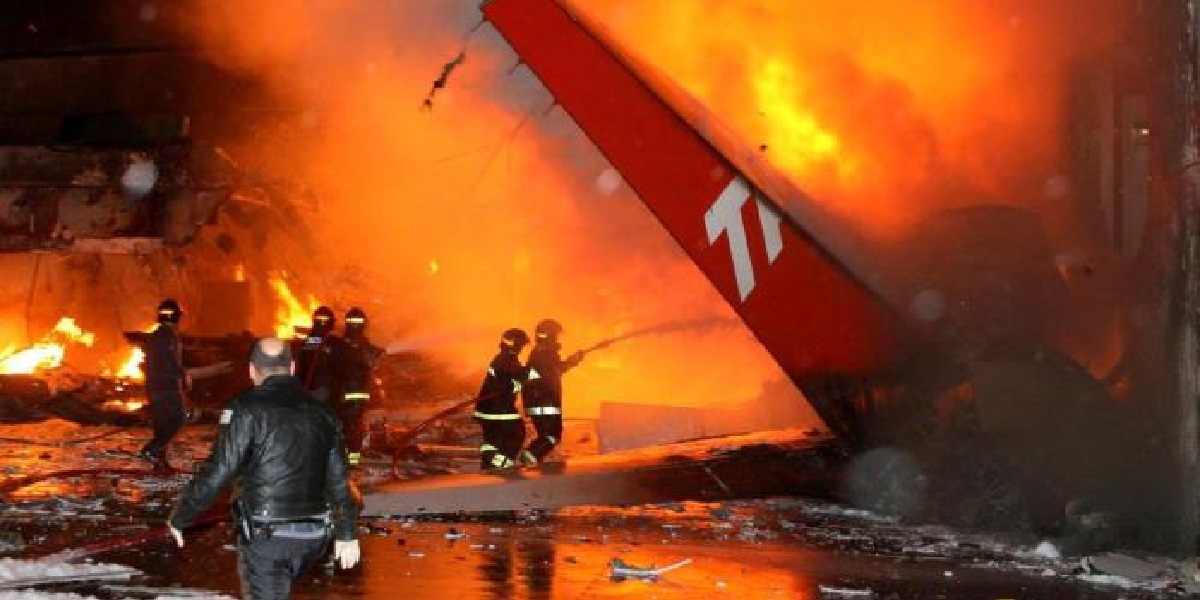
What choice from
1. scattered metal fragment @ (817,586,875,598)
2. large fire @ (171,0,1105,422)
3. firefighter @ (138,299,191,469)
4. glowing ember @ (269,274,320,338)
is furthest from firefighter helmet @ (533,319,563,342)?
glowing ember @ (269,274,320,338)

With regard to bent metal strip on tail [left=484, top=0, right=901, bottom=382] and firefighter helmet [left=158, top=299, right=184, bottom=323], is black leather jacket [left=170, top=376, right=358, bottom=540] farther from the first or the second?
firefighter helmet [left=158, top=299, right=184, bottom=323]

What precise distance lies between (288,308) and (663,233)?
21.6 feet

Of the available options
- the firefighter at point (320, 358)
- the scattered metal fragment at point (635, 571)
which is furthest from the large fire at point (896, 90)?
the scattered metal fragment at point (635, 571)

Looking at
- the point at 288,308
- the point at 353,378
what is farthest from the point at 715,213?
the point at 288,308

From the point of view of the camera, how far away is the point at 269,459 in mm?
4332

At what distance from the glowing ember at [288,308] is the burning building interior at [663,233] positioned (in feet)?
0.20

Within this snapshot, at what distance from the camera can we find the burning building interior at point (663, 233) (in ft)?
28.4

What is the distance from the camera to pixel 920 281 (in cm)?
930

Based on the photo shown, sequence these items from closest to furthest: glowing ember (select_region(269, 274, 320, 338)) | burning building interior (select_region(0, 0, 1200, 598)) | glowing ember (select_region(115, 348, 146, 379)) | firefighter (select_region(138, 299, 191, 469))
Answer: burning building interior (select_region(0, 0, 1200, 598)) → firefighter (select_region(138, 299, 191, 469)) → glowing ember (select_region(115, 348, 146, 379)) → glowing ember (select_region(269, 274, 320, 338))

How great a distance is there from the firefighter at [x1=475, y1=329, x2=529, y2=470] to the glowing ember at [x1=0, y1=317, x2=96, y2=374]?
1047cm

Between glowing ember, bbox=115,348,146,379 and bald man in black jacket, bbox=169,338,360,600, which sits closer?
bald man in black jacket, bbox=169,338,360,600

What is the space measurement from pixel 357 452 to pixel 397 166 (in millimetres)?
10458

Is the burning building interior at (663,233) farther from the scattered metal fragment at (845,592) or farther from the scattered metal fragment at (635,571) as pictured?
the scattered metal fragment at (635,571)

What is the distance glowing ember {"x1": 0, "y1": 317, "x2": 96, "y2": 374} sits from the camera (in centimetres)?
1858
